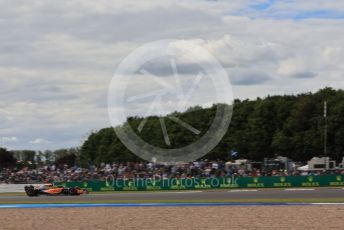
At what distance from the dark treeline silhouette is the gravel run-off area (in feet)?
157

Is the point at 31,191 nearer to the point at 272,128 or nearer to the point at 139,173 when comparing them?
the point at 139,173

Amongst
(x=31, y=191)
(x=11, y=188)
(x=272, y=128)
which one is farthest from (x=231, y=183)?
(x=272, y=128)

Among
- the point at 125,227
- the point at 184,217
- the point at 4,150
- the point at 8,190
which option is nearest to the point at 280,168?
the point at 8,190

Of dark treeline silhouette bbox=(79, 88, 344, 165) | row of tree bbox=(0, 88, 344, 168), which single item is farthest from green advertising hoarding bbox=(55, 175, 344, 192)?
dark treeline silhouette bbox=(79, 88, 344, 165)

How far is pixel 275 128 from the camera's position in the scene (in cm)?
8125

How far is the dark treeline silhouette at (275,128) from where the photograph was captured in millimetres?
73062

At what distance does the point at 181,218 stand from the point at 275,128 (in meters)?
64.8

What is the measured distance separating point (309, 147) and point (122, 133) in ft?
70.9

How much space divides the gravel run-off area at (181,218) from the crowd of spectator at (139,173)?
1842 centimetres

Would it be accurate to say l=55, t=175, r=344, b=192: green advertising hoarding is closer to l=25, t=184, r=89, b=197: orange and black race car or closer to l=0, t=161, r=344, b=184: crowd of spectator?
l=0, t=161, r=344, b=184: crowd of spectator

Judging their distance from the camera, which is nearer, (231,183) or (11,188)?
(231,183)

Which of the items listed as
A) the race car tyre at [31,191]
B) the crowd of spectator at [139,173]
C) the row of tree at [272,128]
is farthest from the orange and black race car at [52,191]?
the row of tree at [272,128]

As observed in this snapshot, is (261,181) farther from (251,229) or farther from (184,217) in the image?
(251,229)

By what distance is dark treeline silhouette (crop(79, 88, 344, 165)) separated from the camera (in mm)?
73062
